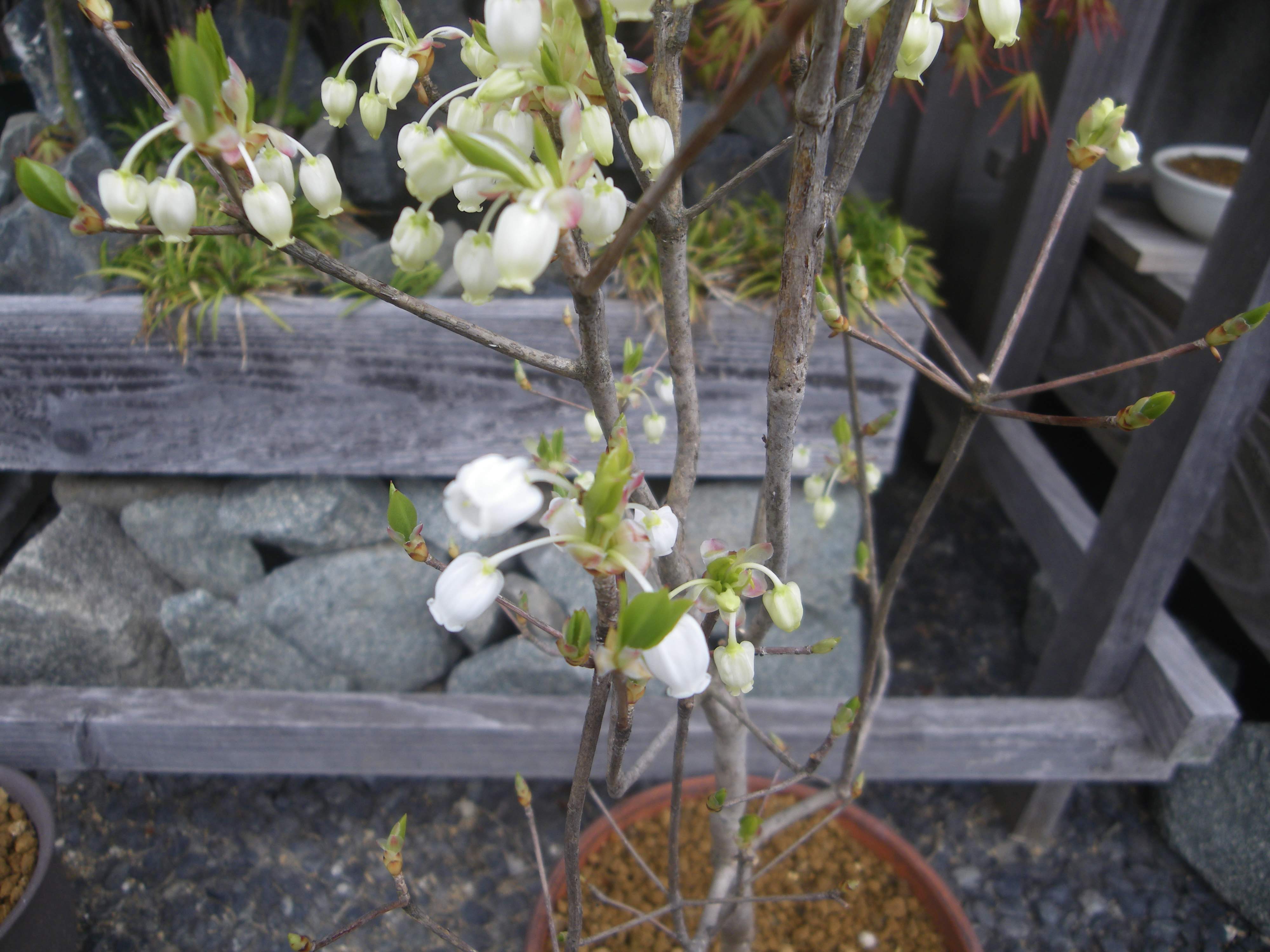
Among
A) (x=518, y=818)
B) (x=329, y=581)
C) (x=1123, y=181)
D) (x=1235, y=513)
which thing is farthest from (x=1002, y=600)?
(x=329, y=581)

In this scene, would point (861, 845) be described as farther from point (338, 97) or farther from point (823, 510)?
point (338, 97)

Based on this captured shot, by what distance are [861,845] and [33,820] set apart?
1.11 m

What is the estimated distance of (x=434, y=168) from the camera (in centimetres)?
38

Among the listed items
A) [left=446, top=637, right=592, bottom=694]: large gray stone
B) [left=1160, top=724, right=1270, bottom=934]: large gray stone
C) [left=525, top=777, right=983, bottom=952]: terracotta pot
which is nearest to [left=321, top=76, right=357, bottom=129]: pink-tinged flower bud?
[left=525, top=777, right=983, bottom=952]: terracotta pot

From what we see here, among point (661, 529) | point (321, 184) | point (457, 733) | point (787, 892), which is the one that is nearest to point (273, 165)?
point (321, 184)

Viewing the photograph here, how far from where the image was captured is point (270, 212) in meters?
0.39

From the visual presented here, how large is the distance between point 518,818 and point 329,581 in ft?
1.71

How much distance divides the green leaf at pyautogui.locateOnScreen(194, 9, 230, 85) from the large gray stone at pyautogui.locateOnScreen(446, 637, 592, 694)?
1.14m

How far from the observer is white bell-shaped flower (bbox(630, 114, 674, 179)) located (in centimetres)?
43

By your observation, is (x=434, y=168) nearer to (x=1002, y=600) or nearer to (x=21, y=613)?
(x=21, y=613)

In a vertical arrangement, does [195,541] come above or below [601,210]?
below

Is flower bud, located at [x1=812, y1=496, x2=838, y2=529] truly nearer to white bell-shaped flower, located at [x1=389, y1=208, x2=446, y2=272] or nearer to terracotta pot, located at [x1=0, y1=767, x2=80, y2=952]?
white bell-shaped flower, located at [x1=389, y1=208, x2=446, y2=272]

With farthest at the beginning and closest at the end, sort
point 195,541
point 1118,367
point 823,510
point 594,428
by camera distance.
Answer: point 195,541
point 823,510
point 594,428
point 1118,367

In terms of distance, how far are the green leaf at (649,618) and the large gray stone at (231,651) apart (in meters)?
1.23
